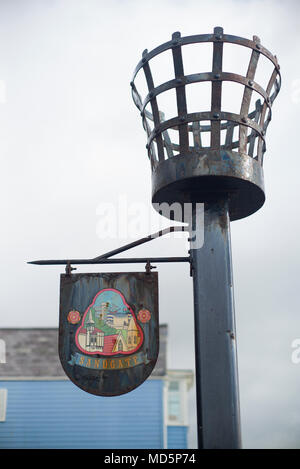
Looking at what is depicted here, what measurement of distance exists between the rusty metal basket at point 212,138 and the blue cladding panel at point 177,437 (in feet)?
44.1

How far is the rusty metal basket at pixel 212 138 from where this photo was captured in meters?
4.41

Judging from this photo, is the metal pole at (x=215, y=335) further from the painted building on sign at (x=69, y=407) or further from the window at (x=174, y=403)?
the window at (x=174, y=403)

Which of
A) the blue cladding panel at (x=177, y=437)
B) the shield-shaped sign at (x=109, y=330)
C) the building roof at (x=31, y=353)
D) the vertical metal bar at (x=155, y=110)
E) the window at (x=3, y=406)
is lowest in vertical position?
the blue cladding panel at (x=177, y=437)

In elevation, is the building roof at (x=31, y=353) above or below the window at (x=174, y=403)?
above

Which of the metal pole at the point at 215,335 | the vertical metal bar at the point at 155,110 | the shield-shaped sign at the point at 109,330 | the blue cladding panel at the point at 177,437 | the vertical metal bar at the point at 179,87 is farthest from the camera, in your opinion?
the blue cladding panel at the point at 177,437

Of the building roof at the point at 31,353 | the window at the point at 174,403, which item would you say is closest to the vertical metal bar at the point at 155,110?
the building roof at the point at 31,353

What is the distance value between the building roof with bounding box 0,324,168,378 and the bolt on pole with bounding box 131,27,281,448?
1351 centimetres

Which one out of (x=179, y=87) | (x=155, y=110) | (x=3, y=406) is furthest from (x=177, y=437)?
(x=179, y=87)

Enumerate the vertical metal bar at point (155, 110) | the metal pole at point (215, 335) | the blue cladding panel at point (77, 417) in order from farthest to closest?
the blue cladding panel at point (77, 417)
the vertical metal bar at point (155, 110)
the metal pole at point (215, 335)

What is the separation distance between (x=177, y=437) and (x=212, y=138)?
14037mm

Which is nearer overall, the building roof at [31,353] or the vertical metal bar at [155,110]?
the vertical metal bar at [155,110]

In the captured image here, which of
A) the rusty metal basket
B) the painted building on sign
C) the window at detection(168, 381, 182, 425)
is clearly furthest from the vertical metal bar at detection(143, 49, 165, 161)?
the window at detection(168, 381, 182, 425)

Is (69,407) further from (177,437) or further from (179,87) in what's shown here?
(179,87)
